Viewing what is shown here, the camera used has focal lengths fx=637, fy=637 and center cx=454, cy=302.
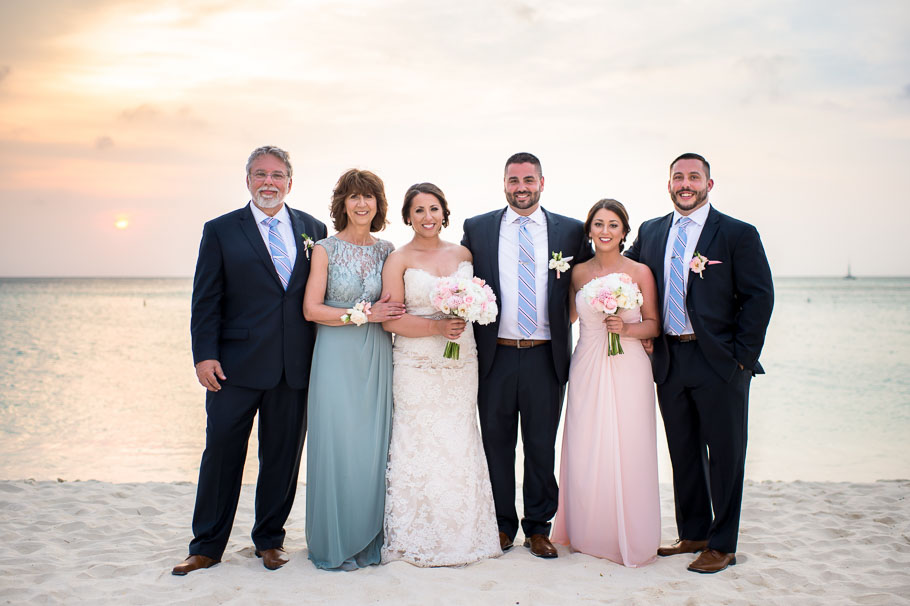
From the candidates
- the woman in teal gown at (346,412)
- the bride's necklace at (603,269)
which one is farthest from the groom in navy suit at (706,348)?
the woman in teal gown at (346,412)

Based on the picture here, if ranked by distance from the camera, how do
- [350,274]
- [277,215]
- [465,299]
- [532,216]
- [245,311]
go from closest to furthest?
[465,299], [245,311], [350,274], [277,215], [532,216]

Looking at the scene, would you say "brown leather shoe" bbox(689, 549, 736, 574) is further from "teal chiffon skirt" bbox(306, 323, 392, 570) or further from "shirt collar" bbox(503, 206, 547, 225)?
"shirt collar" bbox(503, 206, 547, 225)

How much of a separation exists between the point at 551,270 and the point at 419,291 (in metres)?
1.07

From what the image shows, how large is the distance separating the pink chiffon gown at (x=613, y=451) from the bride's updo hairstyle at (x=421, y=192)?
4.08ft

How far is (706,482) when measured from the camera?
4910 mm

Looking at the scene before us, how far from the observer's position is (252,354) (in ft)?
14.8

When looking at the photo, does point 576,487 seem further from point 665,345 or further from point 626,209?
point 626,209

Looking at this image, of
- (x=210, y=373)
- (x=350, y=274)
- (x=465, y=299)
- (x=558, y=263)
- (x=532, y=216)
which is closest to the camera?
(x=465, y=299)

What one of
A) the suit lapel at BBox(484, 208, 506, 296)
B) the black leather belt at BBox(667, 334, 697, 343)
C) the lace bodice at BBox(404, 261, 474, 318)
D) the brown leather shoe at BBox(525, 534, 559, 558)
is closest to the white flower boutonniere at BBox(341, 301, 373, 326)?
the lace bodice at BBox(404, 261, 474, 318)

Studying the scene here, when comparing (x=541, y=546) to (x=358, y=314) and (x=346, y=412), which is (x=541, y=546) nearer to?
(x=346, y=412)

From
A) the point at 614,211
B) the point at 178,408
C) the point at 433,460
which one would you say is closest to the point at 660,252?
the point at 614,211

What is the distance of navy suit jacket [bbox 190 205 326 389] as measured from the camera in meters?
4.50

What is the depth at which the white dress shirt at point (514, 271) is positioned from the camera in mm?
4957

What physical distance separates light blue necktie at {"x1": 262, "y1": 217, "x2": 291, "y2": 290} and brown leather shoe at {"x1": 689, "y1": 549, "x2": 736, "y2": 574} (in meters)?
3.55
